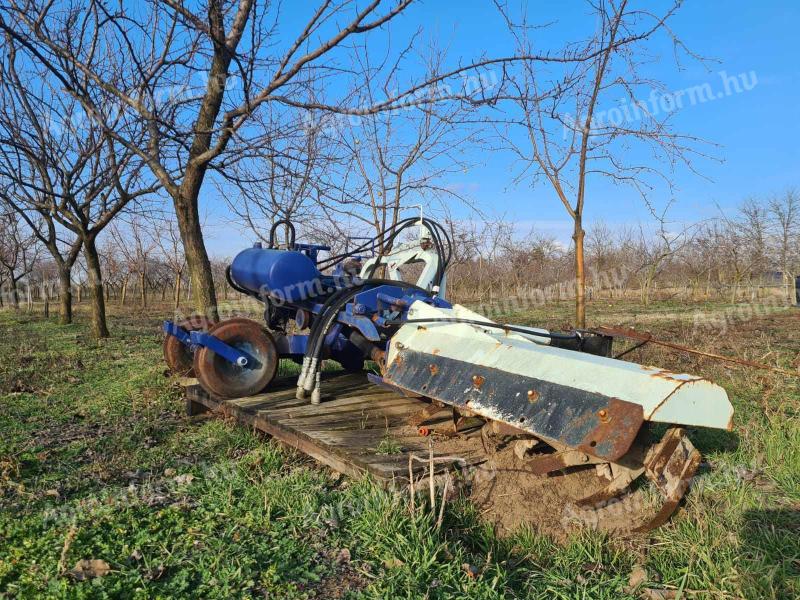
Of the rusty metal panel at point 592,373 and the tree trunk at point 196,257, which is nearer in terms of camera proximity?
the rusty metal panel at point 592,373

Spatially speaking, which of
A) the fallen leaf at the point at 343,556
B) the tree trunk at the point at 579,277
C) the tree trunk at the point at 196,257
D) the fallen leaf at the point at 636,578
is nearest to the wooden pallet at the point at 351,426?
the fallen leaf at the point at 343,556

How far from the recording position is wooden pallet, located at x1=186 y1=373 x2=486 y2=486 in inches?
131

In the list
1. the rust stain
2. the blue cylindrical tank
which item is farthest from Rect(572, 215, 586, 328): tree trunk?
the rust stain

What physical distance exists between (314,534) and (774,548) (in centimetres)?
219

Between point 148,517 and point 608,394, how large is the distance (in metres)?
2.38

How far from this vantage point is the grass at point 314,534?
240 cm

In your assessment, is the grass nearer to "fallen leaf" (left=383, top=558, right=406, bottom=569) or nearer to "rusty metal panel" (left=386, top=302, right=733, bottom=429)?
"fallen leaf" (left=383, top=558, right=406, bottom=569)

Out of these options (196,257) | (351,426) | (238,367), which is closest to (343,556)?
(351,426)

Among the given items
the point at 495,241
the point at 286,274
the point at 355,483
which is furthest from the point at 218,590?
the point at 495,241

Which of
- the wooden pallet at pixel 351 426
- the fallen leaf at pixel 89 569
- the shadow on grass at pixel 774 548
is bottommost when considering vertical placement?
the shadow on grass at pixel 774 548

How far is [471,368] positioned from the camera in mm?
3395

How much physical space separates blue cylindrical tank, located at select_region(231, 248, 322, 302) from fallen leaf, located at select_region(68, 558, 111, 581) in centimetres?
268

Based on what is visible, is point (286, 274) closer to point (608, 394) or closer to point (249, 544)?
point (249, 544)

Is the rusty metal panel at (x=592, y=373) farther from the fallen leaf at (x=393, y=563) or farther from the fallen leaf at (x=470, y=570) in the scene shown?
the fallen leaf at (x=393, y=563)
